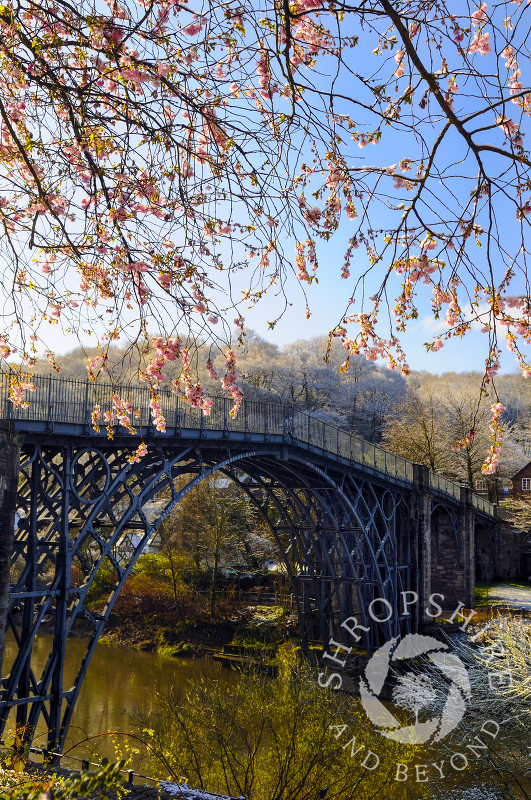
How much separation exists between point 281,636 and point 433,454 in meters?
15.2

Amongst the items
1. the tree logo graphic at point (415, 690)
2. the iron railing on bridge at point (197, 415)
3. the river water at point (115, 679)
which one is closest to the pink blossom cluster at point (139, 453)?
the iron railing on bridge at point (197, 415)

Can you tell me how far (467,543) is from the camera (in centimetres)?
3303

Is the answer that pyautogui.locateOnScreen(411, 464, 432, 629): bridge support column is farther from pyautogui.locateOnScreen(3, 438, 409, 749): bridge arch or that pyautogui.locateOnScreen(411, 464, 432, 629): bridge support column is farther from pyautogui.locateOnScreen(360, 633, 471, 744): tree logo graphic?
pyautogui.locateOnScreen(360, 633, 471, 744): tree logo graphic

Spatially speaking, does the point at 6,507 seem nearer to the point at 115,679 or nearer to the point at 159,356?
the point at 159,356

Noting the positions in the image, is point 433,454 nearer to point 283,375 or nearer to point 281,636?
point 281,636

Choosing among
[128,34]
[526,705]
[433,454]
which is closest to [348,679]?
[526,705]

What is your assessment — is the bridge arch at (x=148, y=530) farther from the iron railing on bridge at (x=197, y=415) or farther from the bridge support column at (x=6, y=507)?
the iron railing on bridge at (x=197, y=415)

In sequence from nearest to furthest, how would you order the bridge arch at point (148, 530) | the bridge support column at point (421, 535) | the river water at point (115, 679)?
the bridge arch at point (148, 530) → the river water at point (115, 679) → the bridge support column at point (421, 535)

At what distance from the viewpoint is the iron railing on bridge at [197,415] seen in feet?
38.2

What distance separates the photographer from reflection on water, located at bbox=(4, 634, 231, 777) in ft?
66.5

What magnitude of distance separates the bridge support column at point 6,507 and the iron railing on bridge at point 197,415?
2.19 ft

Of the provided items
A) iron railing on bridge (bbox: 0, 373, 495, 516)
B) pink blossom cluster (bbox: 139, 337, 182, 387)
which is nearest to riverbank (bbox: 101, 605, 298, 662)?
iron railing on bridge (bbox: 0, 373, 495, 516)

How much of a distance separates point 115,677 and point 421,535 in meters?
13.4

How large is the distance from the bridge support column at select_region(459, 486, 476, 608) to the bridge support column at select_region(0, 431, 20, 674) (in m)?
26.6
